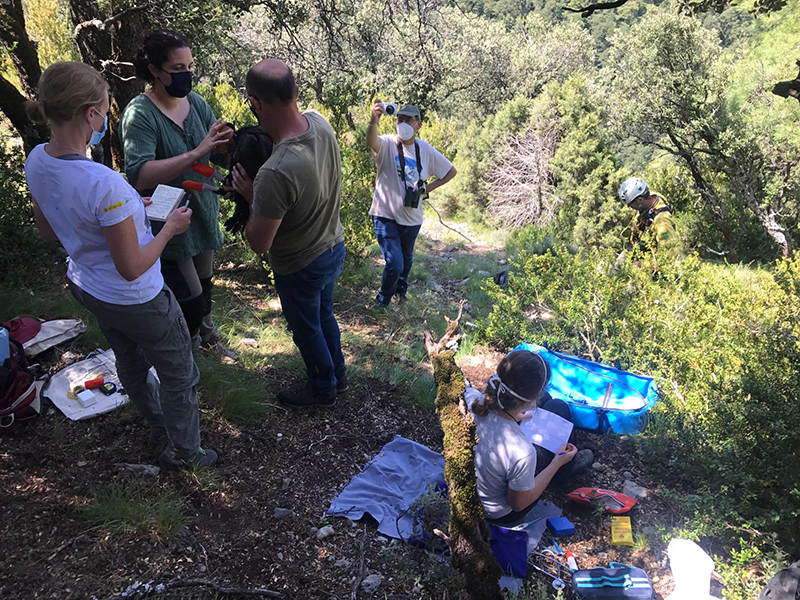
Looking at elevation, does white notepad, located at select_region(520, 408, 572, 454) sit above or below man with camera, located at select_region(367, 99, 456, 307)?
below

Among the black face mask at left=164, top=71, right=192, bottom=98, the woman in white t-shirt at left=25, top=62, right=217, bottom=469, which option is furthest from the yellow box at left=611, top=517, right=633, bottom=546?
the black face mask at left=164, top=71, right=192, bottom=98

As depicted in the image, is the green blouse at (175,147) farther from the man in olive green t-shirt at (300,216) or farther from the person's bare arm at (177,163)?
the man in olive green t-shirt at (300,216)

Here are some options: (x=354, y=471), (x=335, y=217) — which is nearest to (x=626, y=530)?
(x=354, y=471)

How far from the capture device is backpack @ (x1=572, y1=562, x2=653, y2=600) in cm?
228

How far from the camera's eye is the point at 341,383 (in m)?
3.49

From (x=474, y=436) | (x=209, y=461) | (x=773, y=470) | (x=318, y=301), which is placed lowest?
(x=773, y=470)

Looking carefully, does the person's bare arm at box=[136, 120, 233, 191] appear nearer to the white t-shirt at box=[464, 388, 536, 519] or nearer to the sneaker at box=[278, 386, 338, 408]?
the sneaker at box=[278, 386, 338, 408]

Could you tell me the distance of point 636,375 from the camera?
3.83m

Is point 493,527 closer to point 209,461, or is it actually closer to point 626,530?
point 626,530

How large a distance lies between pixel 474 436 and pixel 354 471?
988 mm

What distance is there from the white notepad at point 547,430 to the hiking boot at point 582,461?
0.19m

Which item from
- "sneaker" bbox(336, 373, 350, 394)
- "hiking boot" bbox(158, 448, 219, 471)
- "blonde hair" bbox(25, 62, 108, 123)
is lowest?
"sneaker" bbox(336, 373, 350, 394)

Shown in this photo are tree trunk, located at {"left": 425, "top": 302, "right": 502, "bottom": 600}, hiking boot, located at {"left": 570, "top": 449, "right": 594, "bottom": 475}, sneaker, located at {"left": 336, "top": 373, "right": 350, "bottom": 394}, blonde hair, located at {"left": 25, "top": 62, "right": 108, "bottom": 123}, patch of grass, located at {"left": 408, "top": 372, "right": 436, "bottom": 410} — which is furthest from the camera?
patch of grass, located at {"left": 408, "top": 372, "right": 436, "bottom": 410}

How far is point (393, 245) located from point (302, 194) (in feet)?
7.40
